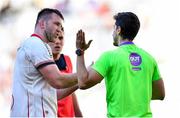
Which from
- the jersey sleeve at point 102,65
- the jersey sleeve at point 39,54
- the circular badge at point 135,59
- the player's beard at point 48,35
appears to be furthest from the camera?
the player's beard at point 48,35

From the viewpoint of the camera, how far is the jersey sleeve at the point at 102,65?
482cm

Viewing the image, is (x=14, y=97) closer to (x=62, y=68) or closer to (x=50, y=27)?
(x=50, y=27)

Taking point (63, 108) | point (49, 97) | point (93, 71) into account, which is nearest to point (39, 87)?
point (49, 97)

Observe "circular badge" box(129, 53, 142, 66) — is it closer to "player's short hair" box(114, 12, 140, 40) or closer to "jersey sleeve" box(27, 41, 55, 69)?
"player's short hair" box(114, 12, 140, 40)

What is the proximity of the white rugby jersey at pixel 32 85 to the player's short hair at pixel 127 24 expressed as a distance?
0.73 m

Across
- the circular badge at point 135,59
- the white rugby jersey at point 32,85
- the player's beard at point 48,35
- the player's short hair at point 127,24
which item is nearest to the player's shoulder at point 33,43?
the white rugby jersey at point 32,85

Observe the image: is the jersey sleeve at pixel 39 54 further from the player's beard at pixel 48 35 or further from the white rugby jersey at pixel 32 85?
the player's beard at pixel 48 35

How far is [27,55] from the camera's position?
5.12 m

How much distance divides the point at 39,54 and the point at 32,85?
299 millimetres

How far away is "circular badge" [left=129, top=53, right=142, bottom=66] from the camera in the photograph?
4.93 meters

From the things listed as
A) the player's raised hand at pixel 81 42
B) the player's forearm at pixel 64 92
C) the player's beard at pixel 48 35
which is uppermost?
the player's beard at pixel 48 35

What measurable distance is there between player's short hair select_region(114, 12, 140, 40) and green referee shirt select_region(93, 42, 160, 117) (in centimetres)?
14

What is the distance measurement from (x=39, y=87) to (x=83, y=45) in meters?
0.60

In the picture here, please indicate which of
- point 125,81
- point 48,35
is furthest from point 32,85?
point 125,81
